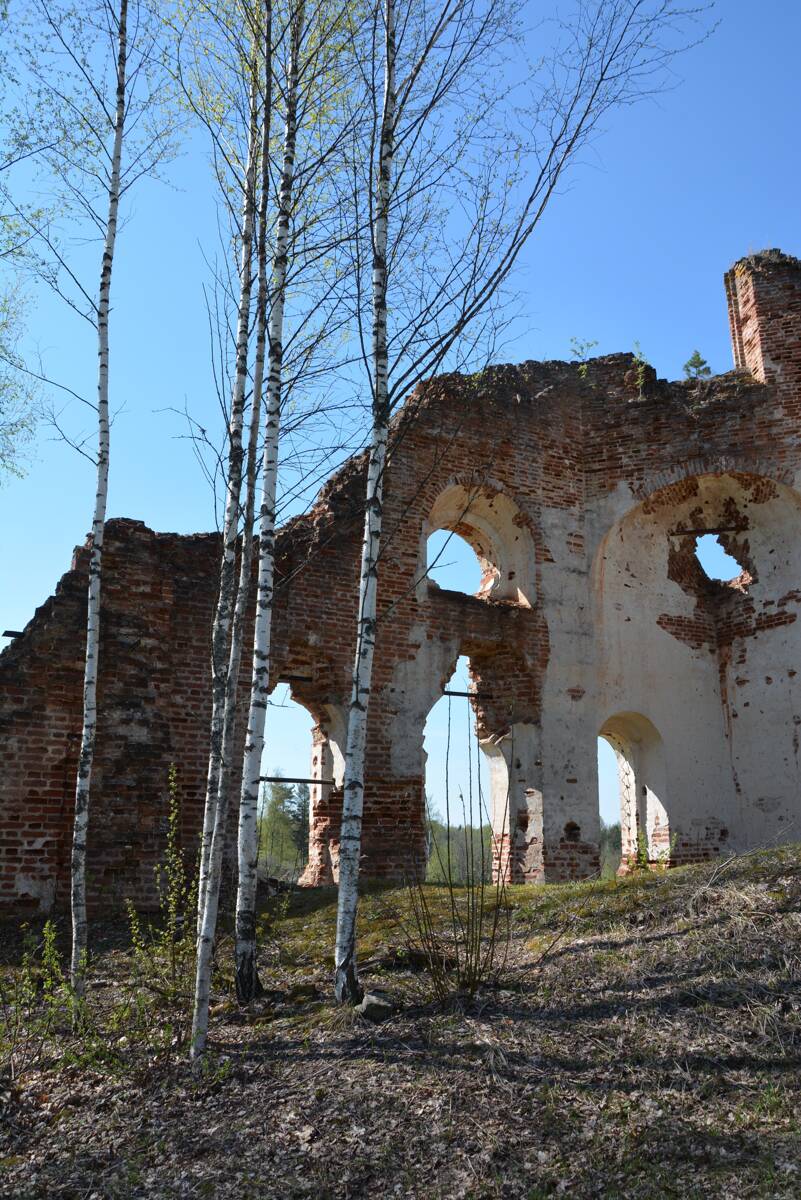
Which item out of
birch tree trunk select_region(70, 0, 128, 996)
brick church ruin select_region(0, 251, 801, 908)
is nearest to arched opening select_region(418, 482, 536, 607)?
brick church ruin select_region(0, 251, 801, 908)

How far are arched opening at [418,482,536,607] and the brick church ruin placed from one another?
0.14ft

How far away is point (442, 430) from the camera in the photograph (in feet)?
41.3

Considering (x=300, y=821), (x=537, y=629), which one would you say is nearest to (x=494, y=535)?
(x=537, y=629)

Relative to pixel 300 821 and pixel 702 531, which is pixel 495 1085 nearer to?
pixel 702 531

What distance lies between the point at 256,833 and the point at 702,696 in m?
9.30

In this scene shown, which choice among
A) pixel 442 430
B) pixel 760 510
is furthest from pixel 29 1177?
pixel 760 510

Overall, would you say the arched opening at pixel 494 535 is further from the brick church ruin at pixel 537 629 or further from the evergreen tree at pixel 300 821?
the evergreen tree at pixel 300 821

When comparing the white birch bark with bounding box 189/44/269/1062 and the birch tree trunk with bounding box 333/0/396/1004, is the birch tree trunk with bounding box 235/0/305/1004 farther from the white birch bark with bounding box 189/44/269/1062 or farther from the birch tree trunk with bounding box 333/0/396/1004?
the birch tree trunk with bounding box 333/0/396/1004

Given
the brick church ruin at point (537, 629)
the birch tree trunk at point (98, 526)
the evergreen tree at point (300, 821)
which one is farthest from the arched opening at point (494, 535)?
the evergreen tree at point (300, 821)

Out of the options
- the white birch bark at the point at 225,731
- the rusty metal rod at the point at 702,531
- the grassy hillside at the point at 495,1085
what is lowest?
the grassy hillside at the point at 495,1085

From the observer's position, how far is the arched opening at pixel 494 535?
42.3 ft

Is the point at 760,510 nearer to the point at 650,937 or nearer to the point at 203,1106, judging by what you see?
the point at 650,937

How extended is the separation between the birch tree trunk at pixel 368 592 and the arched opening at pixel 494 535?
642 centimetres

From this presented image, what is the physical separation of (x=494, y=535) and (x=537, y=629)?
5.37ft
